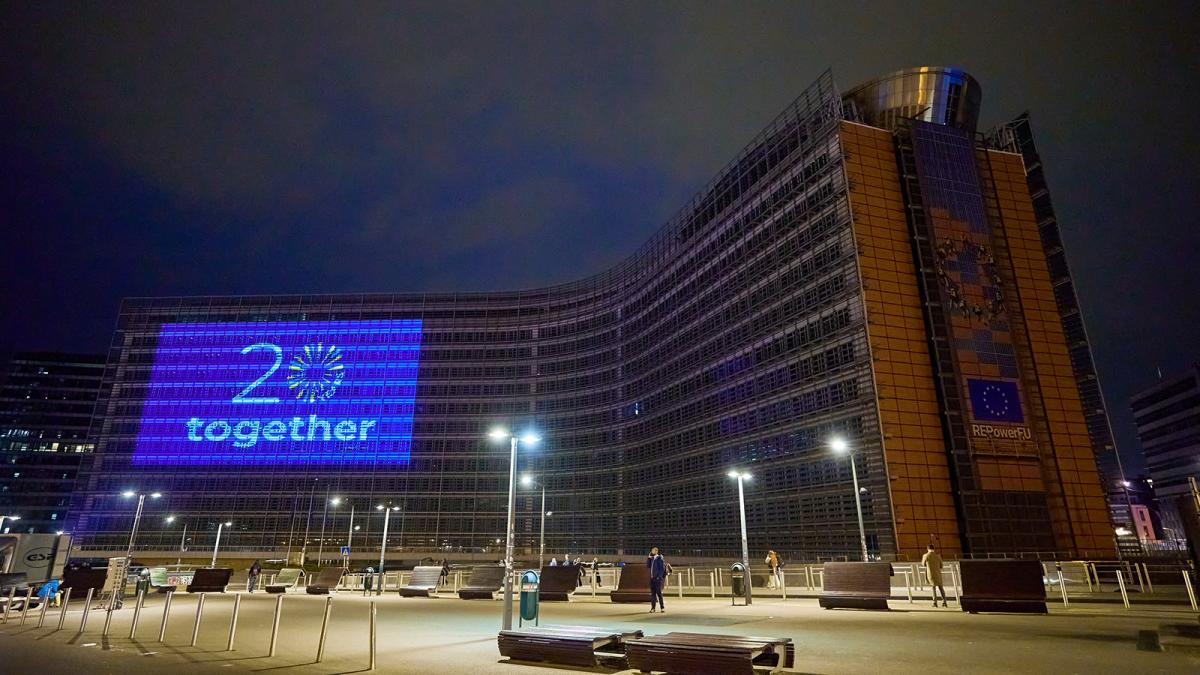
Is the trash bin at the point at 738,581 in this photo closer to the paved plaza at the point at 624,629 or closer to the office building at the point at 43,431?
the paved plaza at the point at 624,629

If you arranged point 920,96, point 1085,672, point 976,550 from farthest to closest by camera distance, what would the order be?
point 920,96
point 976,550
point 1085,672

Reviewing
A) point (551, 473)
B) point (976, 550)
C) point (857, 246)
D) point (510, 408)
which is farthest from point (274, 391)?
point (976, 550)

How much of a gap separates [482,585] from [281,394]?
8119 cm

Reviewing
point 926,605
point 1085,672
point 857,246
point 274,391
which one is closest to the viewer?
point 1085,672

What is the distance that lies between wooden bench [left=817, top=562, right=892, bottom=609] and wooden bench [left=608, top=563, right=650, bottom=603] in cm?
625

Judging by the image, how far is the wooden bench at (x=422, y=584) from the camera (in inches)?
1201

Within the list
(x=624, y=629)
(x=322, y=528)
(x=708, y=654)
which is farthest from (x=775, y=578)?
(x=322, y=528)

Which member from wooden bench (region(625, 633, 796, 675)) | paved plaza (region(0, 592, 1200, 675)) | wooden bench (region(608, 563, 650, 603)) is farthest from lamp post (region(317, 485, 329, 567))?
wooden bench (region(625, 633, 796, 675))

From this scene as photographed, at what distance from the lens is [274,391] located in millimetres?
96562

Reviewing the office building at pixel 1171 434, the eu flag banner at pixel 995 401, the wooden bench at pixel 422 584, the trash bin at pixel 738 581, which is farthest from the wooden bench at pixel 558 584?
the office building at pixel 1171 434

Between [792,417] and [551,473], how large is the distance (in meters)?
43.9

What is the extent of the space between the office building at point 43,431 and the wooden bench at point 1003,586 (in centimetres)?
16334

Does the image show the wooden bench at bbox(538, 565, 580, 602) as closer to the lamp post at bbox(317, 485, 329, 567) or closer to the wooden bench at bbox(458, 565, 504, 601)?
the wooden bench at bbox(458, 565, 504, 601)

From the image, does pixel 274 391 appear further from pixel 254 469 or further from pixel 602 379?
pixel 602 379
